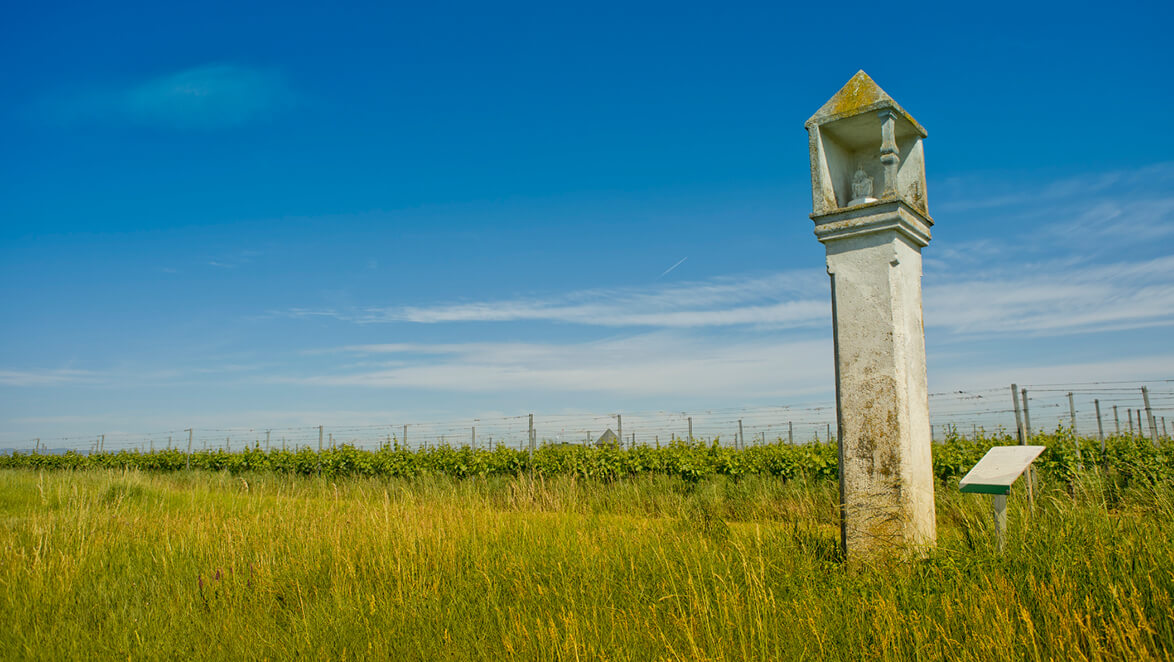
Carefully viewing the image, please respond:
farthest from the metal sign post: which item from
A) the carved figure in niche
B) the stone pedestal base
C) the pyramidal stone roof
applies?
the pyramidal stone roof

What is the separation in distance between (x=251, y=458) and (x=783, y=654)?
2376 cm

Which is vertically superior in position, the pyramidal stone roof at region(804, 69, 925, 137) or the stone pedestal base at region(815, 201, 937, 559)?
the pyramidal stone roof at region(804, 69, 925, 137)

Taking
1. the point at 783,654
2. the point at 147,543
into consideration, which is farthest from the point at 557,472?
the point at 783,654

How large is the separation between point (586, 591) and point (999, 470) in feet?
8.27

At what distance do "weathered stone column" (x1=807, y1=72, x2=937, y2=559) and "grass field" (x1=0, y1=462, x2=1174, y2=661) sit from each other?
0.27 metres

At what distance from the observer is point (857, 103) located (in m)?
4.37

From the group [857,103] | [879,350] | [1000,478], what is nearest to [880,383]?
[879,350]

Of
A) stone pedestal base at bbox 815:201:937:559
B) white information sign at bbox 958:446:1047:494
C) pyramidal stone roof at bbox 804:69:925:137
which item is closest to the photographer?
white information sign at bbox 958:446:1047:494

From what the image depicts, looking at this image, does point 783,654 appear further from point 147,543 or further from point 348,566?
point 147,543

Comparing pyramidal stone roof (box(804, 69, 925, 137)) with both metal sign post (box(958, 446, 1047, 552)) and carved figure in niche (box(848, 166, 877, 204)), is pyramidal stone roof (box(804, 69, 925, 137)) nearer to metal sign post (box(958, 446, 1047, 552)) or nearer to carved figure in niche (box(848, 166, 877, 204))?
carved figure in niche (box(848, 166, 877, 204))

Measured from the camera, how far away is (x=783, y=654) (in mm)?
2957

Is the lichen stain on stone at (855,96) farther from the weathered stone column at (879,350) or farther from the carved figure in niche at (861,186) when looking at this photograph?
the carved figure in niche at (861,186)

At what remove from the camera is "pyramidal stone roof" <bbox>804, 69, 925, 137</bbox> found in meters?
4.27

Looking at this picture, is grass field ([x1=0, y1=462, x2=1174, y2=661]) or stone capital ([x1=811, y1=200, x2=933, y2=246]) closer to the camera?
grass field ([x1=0, y1=462, x2=1174, y2=661])
